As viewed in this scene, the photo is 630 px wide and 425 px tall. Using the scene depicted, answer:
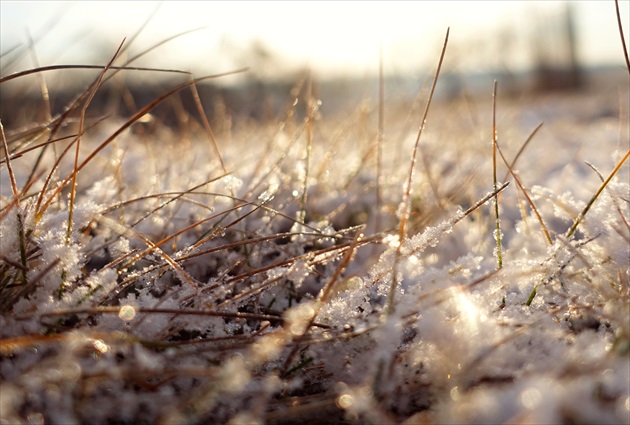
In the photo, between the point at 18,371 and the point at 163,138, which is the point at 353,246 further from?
the point at 163,138

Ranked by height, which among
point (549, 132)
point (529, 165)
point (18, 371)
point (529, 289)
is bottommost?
point (549, 132)

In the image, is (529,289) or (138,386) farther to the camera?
(529,289)

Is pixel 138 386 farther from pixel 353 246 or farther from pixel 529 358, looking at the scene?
pixel 529 358

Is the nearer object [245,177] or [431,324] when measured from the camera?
[431,324]

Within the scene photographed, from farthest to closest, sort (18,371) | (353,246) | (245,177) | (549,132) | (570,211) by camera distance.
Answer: (549,132) → (245,177) → (570,211) → (353,246) → (18,371)

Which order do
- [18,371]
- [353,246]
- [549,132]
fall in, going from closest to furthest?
[18,371], [353,246], [549,132]

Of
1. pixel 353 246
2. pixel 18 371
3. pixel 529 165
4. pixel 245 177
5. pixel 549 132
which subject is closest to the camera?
pixel 18 371

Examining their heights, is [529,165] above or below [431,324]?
below

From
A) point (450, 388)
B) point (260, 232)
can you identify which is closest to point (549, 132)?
point (260, 232)

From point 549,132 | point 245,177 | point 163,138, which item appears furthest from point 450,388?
point 549,132
